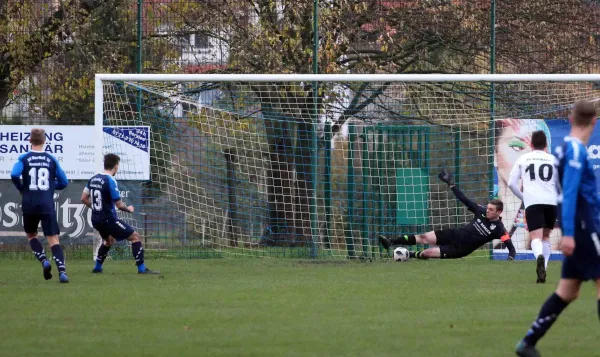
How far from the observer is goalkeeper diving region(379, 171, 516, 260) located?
612 inches

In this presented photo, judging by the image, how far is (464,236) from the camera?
16.1 metres

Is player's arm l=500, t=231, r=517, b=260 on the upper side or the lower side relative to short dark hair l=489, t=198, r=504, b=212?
lower

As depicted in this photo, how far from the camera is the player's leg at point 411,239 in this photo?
1616 cm

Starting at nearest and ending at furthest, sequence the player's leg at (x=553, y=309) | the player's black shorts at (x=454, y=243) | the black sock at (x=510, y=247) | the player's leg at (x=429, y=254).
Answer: the player's leg at (x=553, y=309) < the black sock at (x=510, y=247) < the player's black shorts at (x=454, y=243) < the player's leg at (x=429, y=254)

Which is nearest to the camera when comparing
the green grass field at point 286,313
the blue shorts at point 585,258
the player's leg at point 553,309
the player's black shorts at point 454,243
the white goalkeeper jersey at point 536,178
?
the blue shorts at point 585,258

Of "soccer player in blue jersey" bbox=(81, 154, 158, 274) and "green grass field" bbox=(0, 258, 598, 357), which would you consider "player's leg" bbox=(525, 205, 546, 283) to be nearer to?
"green grass field" bbox=(0, 258, 598, 357)

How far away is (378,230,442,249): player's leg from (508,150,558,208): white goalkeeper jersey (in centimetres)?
393

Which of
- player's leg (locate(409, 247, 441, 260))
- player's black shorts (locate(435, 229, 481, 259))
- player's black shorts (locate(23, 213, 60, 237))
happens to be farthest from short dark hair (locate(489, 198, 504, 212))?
player's black shorts (locate(23, 213, 60, 237))

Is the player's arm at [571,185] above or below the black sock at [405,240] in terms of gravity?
above

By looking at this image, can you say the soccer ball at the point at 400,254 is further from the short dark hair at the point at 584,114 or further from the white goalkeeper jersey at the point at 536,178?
the short dark hair at the point at 584,114

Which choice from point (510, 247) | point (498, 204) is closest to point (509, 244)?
point (510, 247)

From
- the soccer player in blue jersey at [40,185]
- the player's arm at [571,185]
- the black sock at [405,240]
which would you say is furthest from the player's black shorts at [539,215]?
the soccer player in blue jersey at [40,185]

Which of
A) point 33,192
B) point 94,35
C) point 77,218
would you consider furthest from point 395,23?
point 33,192

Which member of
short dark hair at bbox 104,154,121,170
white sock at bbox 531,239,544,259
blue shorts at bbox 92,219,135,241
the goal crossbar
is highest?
the goal crossbar
